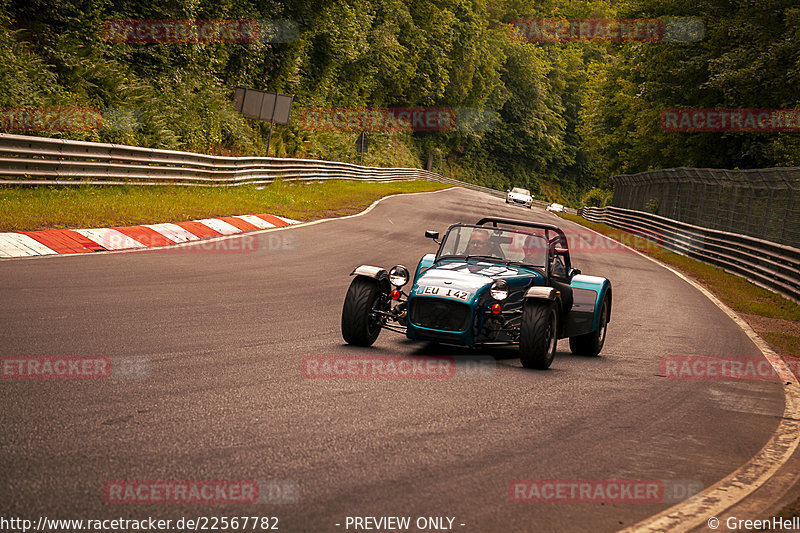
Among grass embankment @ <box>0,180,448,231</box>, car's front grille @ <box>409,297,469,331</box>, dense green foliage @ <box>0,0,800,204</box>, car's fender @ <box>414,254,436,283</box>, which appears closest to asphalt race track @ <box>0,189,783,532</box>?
car's front grille @ <box>409,297,469,331</box>

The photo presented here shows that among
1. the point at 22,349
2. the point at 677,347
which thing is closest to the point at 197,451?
the point at 22,349

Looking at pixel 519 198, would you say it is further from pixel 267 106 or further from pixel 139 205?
pixel 139 205

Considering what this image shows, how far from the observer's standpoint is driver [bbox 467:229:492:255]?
28.6 ft

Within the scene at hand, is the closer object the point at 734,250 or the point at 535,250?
the point at 535,250

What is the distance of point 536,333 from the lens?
290 inches

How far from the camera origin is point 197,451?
14.3ft

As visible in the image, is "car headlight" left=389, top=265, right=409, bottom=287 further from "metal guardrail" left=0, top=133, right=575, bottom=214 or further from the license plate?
"metal guardrail" left=0, top=133, right=575, bottom=214

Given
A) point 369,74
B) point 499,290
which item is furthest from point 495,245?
point 369,74

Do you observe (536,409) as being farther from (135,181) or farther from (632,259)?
(632,259)

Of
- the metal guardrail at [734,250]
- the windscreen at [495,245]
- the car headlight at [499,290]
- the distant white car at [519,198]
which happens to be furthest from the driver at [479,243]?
the distant white car at [519,198]

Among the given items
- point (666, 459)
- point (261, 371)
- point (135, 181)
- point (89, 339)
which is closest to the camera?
point (666, 459)

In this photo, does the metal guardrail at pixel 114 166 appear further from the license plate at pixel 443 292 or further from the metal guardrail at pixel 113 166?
the license plate at pixel 443 292

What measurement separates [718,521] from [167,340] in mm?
4845

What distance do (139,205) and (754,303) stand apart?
12.4 m
